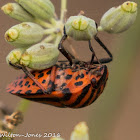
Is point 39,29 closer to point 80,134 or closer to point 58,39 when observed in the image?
point 58,39

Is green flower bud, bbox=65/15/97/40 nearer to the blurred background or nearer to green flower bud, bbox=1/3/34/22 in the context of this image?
green flower bud, bbox=1/3/34/22

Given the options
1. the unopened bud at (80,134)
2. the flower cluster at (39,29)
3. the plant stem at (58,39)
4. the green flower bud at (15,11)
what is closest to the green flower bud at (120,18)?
the flower cluster at (39,29)

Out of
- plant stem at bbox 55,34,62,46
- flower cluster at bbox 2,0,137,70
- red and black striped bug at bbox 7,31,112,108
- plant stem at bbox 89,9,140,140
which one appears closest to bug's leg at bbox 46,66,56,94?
red and black striped bug at bbox 7,31,112,108

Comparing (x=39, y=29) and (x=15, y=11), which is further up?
(x=15, y=11)

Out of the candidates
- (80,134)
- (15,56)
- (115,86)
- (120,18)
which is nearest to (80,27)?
(120,18)

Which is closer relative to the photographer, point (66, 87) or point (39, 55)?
point (39, 55)

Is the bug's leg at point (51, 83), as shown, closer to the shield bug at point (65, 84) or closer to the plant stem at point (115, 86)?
the shield bug at point (65, 84)

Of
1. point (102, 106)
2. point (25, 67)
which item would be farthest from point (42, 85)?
point (102, 106)
